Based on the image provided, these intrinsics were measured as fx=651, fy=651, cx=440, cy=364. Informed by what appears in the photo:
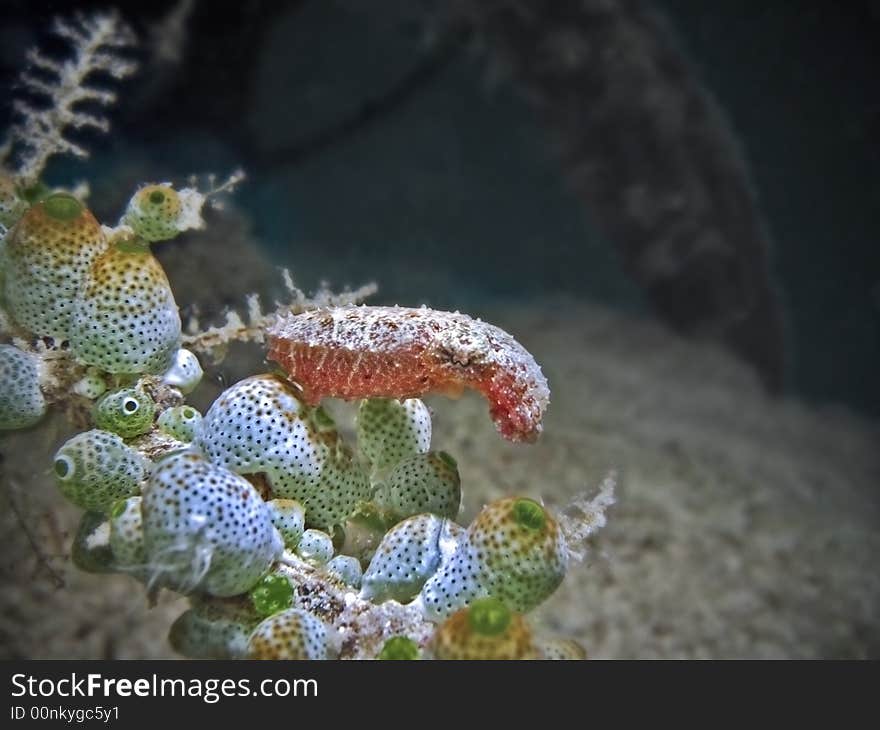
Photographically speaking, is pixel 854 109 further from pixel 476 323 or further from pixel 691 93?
pixel 476 323

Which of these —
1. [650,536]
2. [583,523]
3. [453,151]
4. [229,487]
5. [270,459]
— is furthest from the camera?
[453,151]

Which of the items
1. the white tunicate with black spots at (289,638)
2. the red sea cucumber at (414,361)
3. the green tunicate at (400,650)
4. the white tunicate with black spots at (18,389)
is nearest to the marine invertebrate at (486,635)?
the green tunicate at (400,650)

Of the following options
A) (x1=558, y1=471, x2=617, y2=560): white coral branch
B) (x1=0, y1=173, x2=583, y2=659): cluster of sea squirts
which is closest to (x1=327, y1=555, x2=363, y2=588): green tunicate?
(x1=0, y1=173, x2=583, y2=659): cluster of sea squirts

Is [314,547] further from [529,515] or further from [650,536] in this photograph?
[650,536]

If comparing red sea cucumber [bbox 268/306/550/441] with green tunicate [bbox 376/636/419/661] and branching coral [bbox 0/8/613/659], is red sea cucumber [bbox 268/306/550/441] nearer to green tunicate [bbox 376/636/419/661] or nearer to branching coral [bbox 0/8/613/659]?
branching coral [bbox 0/8/613/659]

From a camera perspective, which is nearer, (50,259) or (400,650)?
(400,650)

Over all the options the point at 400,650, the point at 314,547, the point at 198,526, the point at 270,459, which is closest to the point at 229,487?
the point at 198,526

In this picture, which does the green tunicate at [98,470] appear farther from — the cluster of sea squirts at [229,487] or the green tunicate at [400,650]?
the green tunicate at [400,650]
